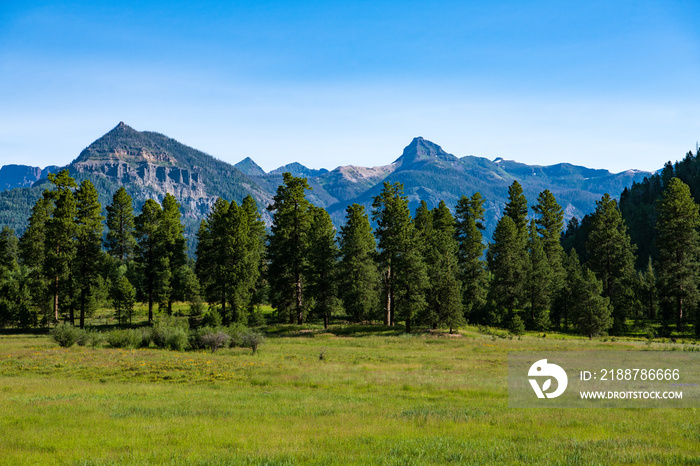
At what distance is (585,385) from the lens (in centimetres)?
2230

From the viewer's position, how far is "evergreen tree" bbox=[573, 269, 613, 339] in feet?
161

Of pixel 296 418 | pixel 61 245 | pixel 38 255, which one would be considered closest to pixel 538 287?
pixel 296 418

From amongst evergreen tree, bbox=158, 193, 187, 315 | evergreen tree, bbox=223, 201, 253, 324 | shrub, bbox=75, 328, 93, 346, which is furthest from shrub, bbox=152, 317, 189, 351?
evergreen tree, bbox=158, 193, 187, 315

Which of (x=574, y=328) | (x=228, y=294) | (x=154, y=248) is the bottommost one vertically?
(x=574, y=328)

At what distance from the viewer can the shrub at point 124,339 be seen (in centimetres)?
3725

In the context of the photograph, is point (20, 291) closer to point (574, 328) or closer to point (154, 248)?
point (154, 248)

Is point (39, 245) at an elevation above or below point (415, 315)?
above

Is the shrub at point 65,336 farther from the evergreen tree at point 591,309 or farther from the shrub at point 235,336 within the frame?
the evergreen tree at point 591,309

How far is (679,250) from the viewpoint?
186ft

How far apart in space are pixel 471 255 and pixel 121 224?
5232 centimetres

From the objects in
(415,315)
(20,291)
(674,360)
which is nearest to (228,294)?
(415,315)

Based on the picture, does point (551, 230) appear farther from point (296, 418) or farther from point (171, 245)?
point (296, 418)

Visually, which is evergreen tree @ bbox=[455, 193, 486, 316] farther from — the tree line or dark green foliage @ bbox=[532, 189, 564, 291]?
dark green foliage @ bbox=[532, 189, 564, 291]

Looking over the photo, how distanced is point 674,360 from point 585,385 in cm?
1301
